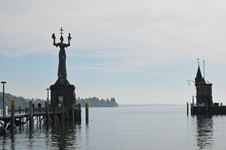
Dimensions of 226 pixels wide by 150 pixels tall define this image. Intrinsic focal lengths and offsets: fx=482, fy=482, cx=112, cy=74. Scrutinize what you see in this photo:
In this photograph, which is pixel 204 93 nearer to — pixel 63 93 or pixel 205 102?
pixel 205 102

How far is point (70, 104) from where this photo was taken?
8331 cm

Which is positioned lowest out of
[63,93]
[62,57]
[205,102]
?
[205,102]

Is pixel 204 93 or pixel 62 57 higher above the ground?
pixel 62 57

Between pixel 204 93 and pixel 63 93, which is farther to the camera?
pixel 204 93

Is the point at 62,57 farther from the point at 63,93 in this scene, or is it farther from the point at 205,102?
the point at 205,102

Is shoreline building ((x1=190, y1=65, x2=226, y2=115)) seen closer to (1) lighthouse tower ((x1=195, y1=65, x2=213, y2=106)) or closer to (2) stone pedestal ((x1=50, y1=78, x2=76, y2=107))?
(1) lighthouse tower ((x1=195, y1=65, x2=213, y2=106))

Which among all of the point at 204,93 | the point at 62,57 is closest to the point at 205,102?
the point at 204,93

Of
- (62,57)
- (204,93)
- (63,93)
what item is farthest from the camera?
(204,93)

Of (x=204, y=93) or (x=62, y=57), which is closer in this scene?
(x=62, y=57)

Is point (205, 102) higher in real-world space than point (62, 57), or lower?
lower

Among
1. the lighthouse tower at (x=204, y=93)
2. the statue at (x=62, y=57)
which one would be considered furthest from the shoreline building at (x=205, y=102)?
the statue at (x=62, y=57)

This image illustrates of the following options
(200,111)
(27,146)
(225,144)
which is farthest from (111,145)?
(200,111)

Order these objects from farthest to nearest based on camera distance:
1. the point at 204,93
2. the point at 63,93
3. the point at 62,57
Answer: the point at 204,93
the point at 62,57
the point at 63,93

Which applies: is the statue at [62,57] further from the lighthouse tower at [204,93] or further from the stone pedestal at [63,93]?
the lighthouse tower at [204,93]
